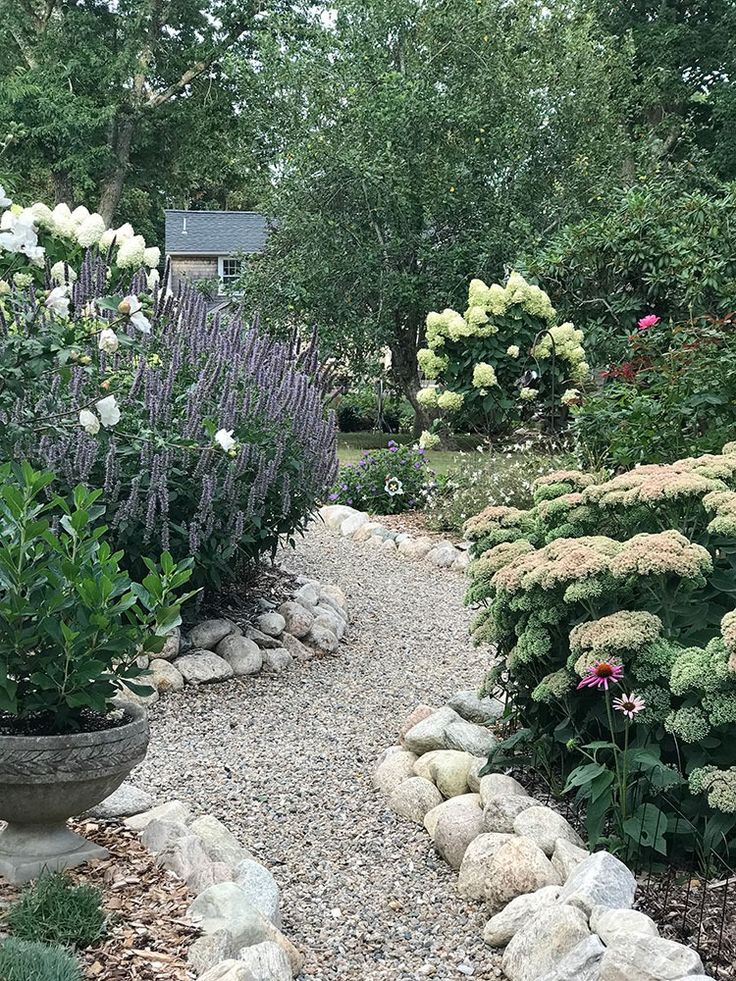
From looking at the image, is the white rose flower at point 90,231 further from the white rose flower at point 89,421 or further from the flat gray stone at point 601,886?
the flat gray stone at point 601,886

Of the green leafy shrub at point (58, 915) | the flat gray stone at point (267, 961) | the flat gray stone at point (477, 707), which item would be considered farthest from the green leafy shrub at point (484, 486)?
the green leafy shrub at point (58, 915)

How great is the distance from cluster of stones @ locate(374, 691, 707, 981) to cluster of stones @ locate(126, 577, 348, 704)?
1.11 metres

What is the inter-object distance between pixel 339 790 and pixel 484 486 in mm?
5104

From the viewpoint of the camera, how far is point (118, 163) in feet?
79.4

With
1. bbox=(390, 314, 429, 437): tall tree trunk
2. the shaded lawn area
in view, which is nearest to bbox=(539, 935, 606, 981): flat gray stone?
the shaded lawn area

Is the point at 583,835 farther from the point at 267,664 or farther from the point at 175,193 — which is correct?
the point at 175,193

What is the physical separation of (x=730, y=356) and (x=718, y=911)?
377cm

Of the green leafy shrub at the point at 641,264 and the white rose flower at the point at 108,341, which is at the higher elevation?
the green leafy shrub at the point at 641,264

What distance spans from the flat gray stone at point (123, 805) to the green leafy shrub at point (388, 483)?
657 cm

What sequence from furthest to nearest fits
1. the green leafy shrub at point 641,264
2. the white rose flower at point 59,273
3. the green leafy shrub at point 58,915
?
1. the green leafy shrub at point 641,264
2. the white rose flower at point 59,273
3. the green leafy shrub at point 58,915

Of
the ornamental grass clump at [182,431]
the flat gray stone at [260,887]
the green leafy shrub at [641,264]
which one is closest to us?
the flat gray stone at [260,887]

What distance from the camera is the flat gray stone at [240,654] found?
4.90 m

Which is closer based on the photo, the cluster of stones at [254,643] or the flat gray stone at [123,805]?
the flat gray stone at [123,805]

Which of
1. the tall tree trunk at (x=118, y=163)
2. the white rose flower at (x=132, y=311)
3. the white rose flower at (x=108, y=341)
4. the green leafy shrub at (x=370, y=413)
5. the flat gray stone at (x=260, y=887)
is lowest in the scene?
the green leafy shrub at (x=370, y=413)
